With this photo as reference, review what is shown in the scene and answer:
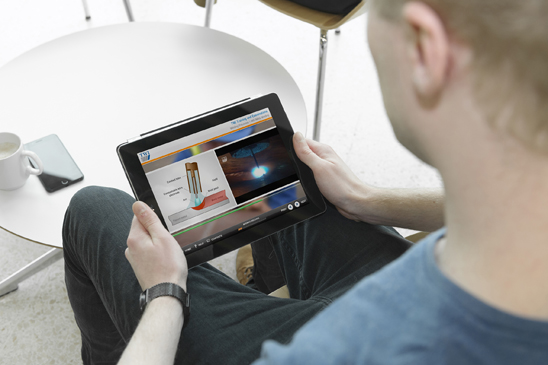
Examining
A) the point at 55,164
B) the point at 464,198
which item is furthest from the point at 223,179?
the point at 464,198

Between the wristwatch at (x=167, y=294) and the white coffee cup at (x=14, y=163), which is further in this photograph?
the white coffee cup at (x=14, y=163)

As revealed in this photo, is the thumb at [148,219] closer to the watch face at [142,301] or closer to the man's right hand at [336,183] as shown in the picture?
the watch face at [142,301]

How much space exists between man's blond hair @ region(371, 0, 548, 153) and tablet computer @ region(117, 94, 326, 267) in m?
0.62

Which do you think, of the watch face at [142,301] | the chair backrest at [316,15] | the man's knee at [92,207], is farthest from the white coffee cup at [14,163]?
the chair backrest at [316,15]

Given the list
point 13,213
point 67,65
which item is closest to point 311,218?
point 13,213

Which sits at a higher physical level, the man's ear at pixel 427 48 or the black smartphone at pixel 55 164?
the man's ear at pixel 427 48

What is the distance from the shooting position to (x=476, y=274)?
450mm

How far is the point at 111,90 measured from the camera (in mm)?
1259

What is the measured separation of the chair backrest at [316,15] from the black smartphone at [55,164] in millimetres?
952

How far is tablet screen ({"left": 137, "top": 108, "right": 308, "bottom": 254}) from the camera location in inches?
36.9

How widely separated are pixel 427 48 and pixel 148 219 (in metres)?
0.64

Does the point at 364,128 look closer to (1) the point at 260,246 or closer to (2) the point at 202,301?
(1) the point at 260,246

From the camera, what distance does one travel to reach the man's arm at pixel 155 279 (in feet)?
2.43

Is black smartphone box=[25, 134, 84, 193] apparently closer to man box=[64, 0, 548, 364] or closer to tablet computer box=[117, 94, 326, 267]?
tablet computer box=[117, 94, 326, 267]
